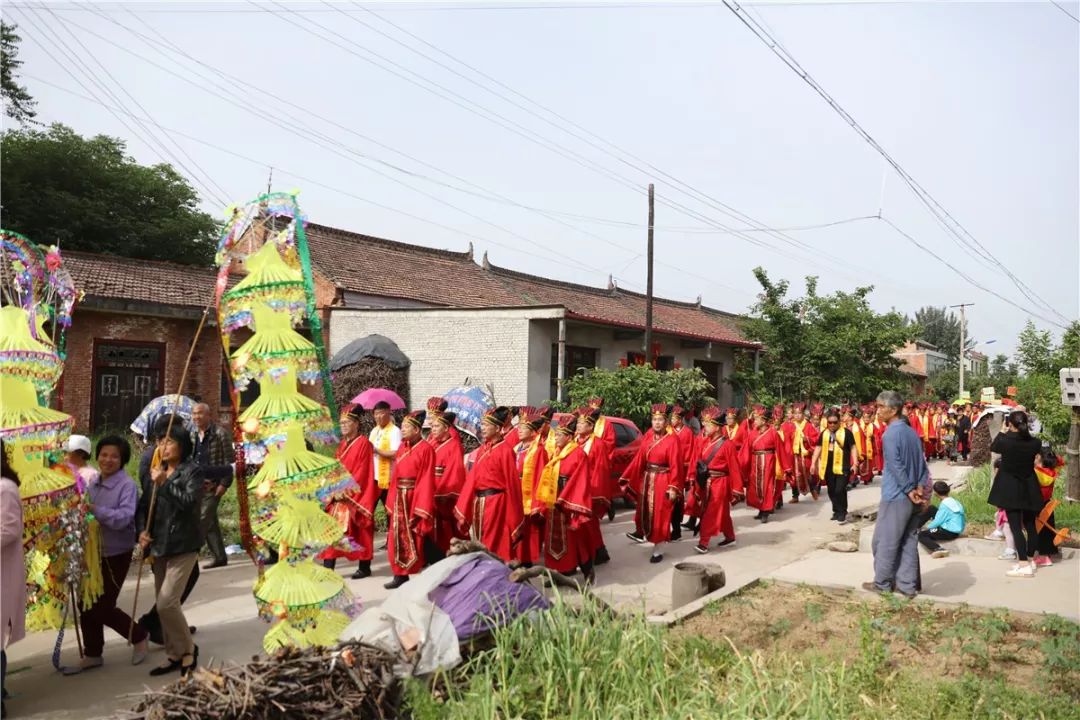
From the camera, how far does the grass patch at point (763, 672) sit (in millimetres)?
3588

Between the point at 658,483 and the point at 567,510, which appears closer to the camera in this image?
the point at 567,510

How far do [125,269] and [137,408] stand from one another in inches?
142

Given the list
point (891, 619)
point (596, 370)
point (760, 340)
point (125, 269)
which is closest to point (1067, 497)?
point (891, 619)

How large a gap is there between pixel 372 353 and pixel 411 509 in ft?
31.6

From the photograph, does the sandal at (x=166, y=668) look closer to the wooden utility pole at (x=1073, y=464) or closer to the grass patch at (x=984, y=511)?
the grass patch at (x=984, y=511)

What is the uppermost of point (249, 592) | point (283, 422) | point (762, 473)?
point (283, 422)

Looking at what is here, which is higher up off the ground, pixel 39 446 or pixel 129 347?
pixel 129 347

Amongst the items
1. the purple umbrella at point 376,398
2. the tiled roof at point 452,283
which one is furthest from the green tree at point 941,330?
the purple umbrella at point 376,398

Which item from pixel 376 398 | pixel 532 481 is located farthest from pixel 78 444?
pixel 376 398

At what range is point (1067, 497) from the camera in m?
10.4

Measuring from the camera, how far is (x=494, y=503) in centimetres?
727

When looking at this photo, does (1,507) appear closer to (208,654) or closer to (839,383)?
(208,654)

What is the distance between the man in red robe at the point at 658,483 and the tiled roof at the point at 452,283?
6.92 meters

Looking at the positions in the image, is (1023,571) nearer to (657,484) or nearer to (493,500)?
(657,484)
